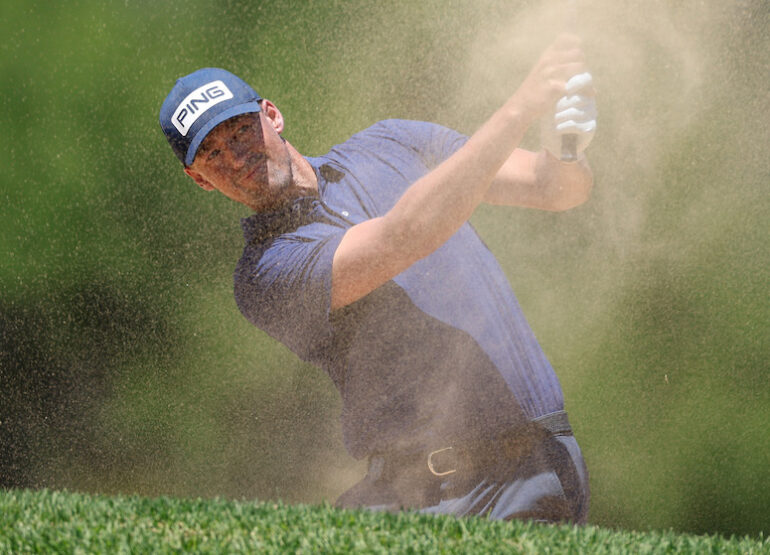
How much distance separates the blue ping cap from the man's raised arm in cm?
67

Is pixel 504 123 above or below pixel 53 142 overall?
below

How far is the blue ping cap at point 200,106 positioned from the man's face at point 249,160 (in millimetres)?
31

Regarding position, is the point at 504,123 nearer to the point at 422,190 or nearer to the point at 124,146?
the point at 422,190

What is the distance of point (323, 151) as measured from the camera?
12.8ft

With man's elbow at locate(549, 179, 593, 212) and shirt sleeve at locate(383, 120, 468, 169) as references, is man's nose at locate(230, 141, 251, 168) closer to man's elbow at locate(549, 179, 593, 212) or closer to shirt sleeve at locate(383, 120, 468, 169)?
shirt sleeve at locate(383, 120, 468, 169)

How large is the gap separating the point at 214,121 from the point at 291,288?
2.26 ft

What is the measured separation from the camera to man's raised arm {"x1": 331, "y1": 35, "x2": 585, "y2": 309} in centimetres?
289

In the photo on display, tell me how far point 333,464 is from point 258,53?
6.11 feet

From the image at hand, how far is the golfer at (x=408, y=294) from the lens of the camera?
309 cm

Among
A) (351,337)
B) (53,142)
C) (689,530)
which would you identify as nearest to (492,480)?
(351,337)

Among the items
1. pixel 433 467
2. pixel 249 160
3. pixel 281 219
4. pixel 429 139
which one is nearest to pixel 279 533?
pixel 433 467

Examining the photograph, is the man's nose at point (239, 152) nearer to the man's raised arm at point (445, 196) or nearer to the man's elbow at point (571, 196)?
the man's raised arm at point (445, 196)

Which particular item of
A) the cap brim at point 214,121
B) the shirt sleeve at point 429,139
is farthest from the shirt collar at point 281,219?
the shirt sleeve at point 429,139

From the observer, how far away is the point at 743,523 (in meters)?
4.16
